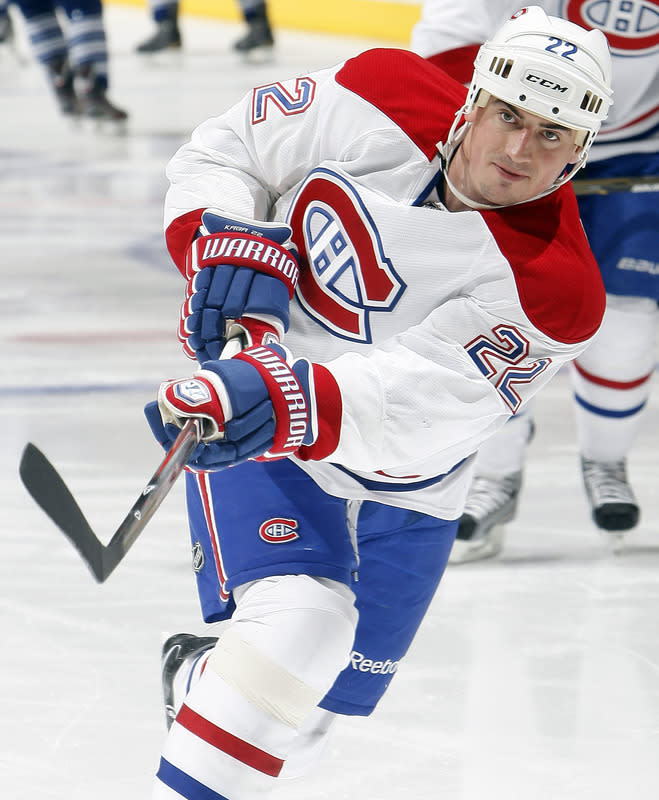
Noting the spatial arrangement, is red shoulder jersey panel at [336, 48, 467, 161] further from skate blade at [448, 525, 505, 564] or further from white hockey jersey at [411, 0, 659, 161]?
skate blade at [448, 525, 505, 564]

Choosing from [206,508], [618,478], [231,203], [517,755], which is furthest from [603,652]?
[231,203]

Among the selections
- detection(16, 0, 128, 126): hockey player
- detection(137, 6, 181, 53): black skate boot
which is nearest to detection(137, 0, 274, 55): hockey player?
detection(137, 6, 181, 53): black skate boot

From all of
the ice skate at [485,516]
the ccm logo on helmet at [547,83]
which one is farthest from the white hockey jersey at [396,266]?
the ice skate at [485,516]

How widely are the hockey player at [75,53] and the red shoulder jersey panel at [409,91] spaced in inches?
192

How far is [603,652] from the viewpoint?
7.33 feet

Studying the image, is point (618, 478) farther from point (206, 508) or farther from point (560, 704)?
point (206, 508)

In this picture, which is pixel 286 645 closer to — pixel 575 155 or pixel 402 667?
pixel 575 155

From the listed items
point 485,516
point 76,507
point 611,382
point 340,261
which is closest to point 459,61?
point 611,382

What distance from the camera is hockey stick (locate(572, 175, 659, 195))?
2488 mm

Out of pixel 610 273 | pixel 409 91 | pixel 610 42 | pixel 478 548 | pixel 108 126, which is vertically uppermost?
pixel 409 91

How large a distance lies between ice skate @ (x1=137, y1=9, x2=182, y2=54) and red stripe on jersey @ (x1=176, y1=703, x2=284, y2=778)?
303 inches

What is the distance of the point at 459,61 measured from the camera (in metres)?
2.38

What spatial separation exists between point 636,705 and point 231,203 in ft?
3.12

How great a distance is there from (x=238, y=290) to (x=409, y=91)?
1.13 feet
